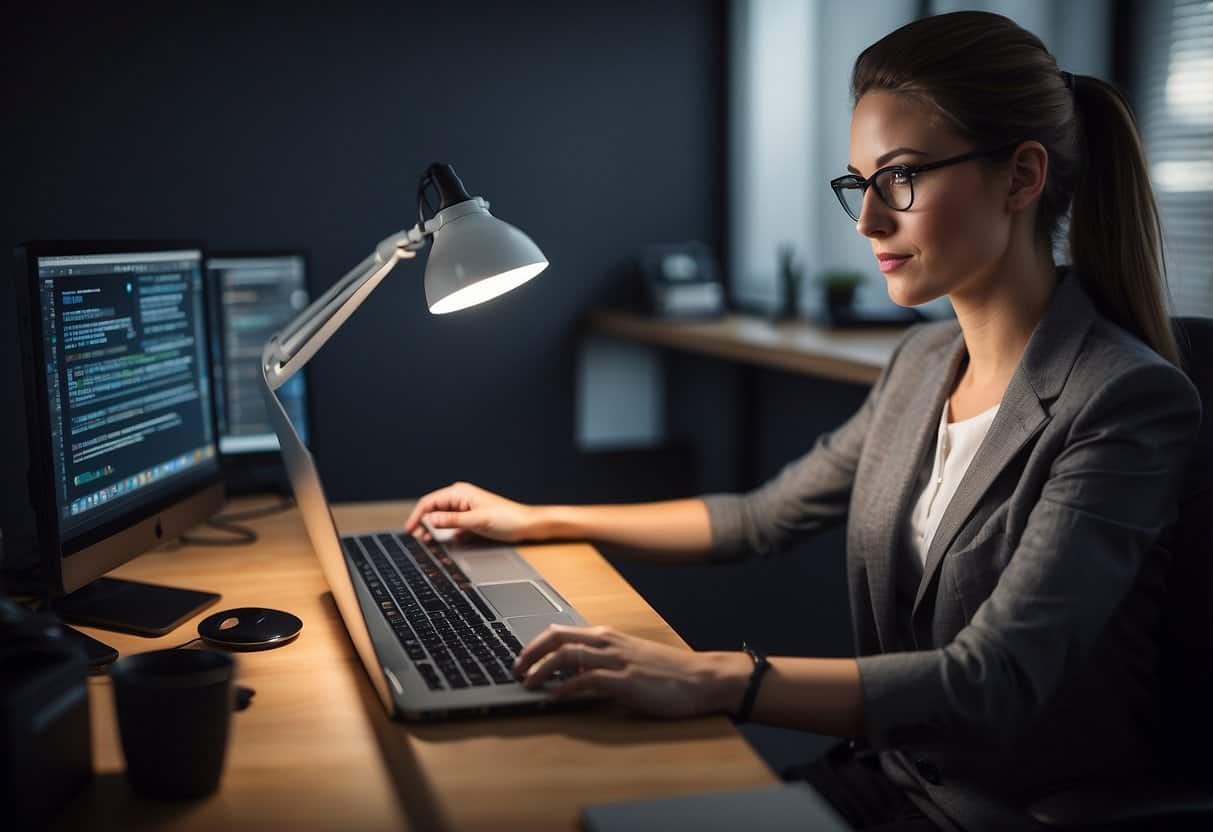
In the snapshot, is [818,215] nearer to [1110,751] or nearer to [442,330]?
[442,330]

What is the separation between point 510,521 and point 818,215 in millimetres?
1704

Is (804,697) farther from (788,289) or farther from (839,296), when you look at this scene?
(788,289)

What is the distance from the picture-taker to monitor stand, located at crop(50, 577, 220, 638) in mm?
1197

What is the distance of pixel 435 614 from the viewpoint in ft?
3.92

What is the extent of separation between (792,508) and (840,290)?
1.06 m

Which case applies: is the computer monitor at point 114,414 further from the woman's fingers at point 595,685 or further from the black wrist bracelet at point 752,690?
the black wrist bracelet at point 752,690

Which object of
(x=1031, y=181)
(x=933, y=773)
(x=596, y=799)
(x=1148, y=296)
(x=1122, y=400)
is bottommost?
(x=933, y=773)

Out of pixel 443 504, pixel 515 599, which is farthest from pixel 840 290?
pixel 515 599

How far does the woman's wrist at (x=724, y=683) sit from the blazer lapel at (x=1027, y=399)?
0.35m

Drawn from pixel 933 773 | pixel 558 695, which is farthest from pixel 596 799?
pixel 933 773

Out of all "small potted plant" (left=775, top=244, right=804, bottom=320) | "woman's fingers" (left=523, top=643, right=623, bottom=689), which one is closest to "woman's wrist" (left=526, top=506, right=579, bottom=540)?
"woman's fingers" (left=523, top=643, right=623, bottom=689)

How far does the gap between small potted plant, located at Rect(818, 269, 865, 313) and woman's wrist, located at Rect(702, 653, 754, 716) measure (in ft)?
5.28

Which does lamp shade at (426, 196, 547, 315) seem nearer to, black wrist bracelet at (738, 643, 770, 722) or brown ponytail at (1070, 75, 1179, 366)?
black wrist bracelet at (738, 643, 770, 722)

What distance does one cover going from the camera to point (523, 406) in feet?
10.1
